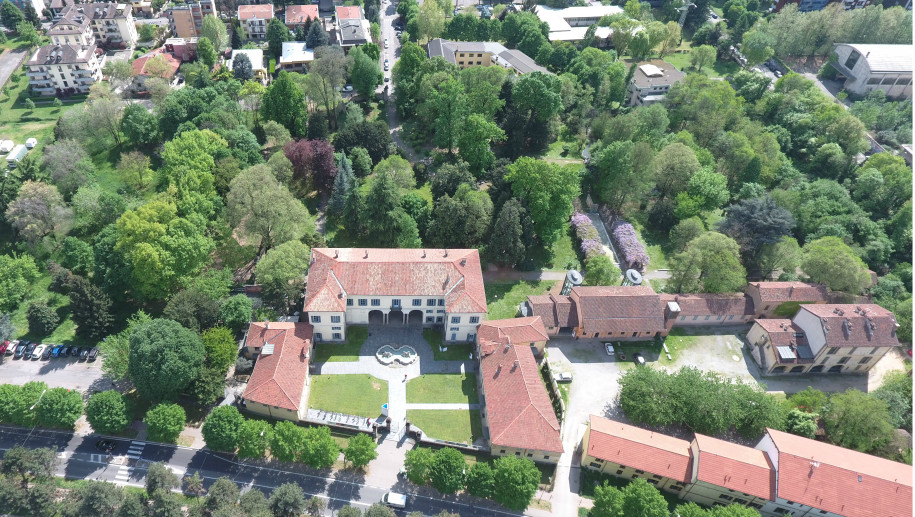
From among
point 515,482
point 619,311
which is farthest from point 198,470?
point 619,311

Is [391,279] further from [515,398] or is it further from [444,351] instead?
[515,398]

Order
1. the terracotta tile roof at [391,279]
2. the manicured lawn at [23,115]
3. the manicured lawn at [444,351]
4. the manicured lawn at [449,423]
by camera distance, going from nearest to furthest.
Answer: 1. the manicured lawn at [449,423]
2. the terracotta tile roof at [391,279]
3. the manicured lawn at [444,351]
4. the manicured lawn at [23,115]

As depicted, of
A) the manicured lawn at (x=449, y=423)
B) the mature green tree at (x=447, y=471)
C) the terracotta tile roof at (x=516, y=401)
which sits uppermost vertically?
the terracotta tile roof at (x=516, y=401)

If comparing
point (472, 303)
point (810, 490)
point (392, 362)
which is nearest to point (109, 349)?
point (392, 362)

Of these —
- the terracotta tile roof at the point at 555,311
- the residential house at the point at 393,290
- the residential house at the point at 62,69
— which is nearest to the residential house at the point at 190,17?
the residential house at the point at 62,69

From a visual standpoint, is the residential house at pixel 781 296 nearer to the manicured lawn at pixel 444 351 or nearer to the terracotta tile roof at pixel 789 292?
the terracotta tile roof at pixel 789 292

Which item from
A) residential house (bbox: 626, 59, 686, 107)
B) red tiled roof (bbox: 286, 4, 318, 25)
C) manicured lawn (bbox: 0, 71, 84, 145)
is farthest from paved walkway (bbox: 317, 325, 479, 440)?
red tiled roof (bbox: 286, 4, 318, 25)

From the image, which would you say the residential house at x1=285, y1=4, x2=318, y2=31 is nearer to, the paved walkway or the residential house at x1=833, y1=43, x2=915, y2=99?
the paved walkway

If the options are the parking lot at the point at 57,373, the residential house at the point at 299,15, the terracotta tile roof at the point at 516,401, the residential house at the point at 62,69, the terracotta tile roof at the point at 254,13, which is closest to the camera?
the terracotta tile roof at the point at 516,401
